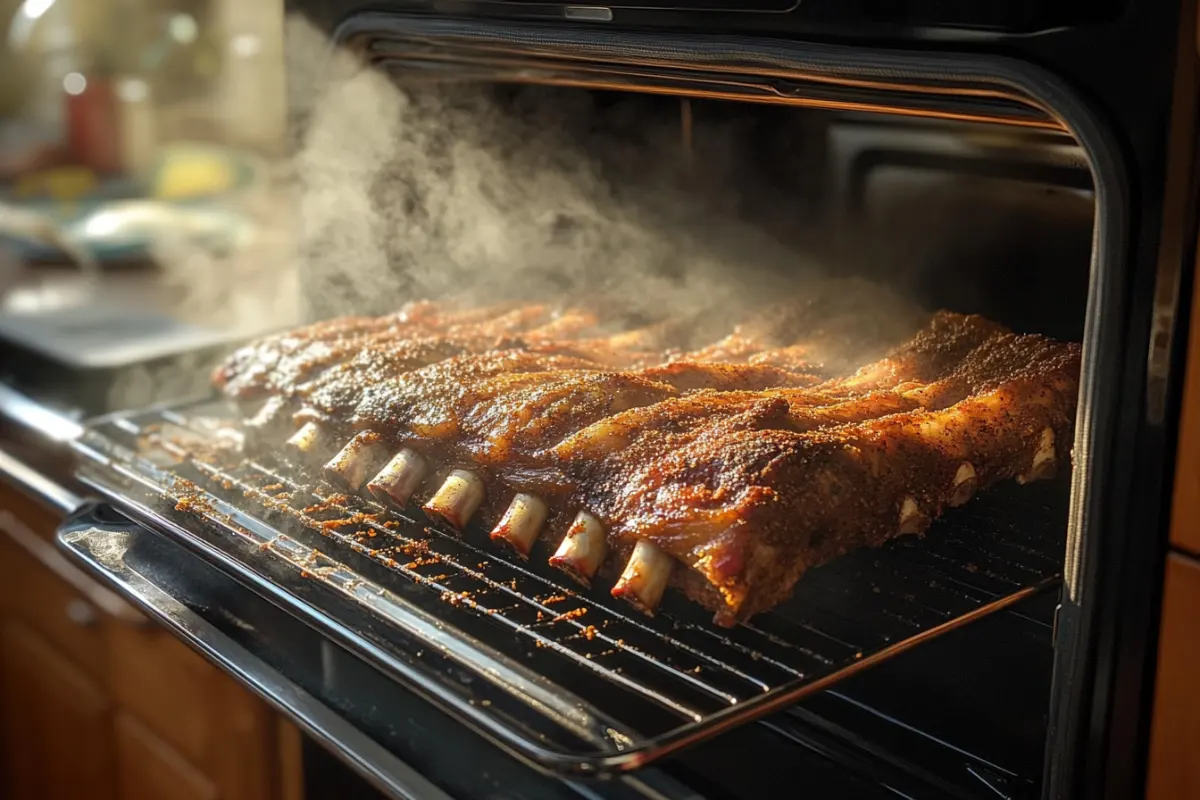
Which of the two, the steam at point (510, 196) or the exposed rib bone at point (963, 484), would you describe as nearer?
the exposed rib bone at point (963, 484)

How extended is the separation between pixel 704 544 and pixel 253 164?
2659 millimetres

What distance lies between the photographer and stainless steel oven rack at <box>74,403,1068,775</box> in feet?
2.81

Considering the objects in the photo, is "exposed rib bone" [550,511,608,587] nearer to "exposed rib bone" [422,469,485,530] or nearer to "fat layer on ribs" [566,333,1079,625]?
"fat layer on ribs" [566,333,1079,625]

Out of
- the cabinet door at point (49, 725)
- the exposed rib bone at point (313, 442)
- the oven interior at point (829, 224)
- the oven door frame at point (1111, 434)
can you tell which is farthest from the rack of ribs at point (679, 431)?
the cabinet door at point (49, 725)

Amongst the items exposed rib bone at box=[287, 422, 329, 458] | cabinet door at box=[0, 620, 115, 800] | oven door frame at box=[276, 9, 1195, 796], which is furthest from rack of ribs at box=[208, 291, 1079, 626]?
cabinet door at box=[0, 620, 115, 800]

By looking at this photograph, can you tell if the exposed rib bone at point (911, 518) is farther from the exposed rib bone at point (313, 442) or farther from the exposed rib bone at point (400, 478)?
the exposed rib bone at point (313, 442)

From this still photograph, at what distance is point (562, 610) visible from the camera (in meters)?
1.04

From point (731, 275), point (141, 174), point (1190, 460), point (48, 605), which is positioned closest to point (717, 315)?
point (731, 275)

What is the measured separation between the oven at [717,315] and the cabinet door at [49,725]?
2.00 ft

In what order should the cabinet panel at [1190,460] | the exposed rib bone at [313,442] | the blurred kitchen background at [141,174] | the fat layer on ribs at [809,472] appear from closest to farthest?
1. the cabinet panel at [1190,460]
2. the fat layer on ribs at [809,472]
3. the exposed rib bone at [313,442]
4. the blurred kitchen background at [141,174]

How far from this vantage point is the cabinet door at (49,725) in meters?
1.89

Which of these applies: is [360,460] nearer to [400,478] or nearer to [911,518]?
[400,478]

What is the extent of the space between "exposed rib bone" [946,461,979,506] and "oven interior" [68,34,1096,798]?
3 cm

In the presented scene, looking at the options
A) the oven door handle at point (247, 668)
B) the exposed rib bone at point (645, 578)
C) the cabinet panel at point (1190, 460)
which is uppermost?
the cabinet panel at point (1190, 460)
